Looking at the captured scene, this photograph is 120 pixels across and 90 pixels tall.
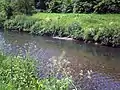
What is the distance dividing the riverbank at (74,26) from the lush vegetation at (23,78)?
24.7 metres

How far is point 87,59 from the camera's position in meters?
31.5

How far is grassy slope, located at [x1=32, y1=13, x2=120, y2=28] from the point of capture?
44.2m

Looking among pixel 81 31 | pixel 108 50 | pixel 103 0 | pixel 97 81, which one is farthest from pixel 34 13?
pixel 97 81

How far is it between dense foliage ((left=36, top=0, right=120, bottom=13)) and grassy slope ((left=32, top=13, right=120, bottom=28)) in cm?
276

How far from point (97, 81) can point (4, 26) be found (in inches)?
1341

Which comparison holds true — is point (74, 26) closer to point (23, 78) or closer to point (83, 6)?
point (83, 6)

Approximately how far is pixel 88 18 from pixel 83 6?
6593 millimetres

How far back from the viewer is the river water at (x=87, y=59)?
22217 mm

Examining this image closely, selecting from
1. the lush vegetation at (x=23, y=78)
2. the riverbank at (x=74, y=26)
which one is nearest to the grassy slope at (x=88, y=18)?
the riverbank at (x=74, y=26)

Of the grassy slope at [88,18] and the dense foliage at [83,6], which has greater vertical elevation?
the dense foliage at [83,6]

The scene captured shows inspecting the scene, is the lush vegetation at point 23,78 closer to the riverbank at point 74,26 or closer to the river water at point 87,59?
the river water at point 87,59

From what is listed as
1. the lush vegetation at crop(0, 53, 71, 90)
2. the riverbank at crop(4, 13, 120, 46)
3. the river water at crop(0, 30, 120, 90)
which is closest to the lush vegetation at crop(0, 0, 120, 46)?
the riverbank at crop(4, 13, 120, 46)

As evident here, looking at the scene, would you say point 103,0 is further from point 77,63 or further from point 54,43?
point 77,63

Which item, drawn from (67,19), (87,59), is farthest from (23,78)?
(67,19)
